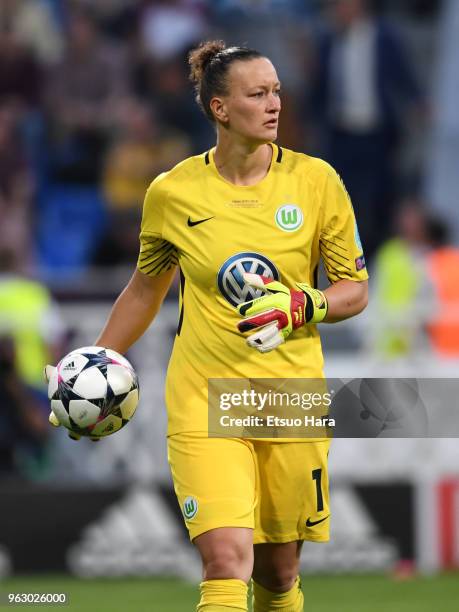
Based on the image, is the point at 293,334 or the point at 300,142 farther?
the point at 300,142

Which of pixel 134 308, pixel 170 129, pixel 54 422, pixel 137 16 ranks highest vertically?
pixel 137 16

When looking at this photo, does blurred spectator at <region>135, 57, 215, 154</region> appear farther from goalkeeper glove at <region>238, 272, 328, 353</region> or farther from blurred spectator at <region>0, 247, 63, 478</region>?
goalkeeper glove at <region>238, 272, 328, 353</region>

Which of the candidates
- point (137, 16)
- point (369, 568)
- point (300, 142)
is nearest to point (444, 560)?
A: point (369, 568)

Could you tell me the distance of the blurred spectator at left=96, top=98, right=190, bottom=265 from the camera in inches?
541

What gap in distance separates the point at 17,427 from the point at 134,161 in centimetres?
354

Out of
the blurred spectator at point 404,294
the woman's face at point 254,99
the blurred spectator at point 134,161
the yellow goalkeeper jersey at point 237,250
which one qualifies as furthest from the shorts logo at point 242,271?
the blurred spectator at point 134,161

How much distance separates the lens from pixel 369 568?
10961 millimetres

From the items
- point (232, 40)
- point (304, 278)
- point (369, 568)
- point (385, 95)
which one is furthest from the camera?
point (232, 40)

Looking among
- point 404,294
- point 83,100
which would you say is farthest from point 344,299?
point 83,100

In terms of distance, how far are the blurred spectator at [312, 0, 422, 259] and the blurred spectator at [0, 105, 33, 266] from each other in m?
2.58

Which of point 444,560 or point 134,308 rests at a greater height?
point 134,308

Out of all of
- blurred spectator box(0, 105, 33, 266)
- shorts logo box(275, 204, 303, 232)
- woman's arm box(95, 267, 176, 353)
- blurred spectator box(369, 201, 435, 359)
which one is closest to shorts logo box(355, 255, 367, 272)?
shorts logo box(275, 204, 303, 232)

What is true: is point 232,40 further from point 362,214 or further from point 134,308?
point 134,308

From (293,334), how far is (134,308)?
723 mm
